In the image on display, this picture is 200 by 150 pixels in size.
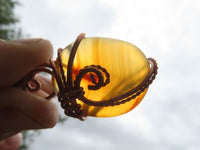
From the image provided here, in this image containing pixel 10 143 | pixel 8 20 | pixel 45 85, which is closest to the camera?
pixel 45 85

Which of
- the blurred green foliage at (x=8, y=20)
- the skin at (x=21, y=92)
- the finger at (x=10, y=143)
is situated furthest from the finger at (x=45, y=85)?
the blurred green foliage at (x=8, y=20)

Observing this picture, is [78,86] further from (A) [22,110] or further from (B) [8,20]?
(B) [8,20]

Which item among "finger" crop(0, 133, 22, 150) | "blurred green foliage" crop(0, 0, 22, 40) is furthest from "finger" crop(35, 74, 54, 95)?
"blurred green foliage" crop(0, 0, 22, 40)

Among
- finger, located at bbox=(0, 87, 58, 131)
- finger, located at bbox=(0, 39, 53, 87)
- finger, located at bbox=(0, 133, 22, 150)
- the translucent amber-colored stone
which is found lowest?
finger, located at bbox=(0, 133, 22, 150)

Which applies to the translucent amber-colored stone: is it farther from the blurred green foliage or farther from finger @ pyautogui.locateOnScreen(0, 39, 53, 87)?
the blurred green foliage

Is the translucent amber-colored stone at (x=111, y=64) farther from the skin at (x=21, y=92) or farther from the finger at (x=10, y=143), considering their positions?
the finger at (x=10, y=143)

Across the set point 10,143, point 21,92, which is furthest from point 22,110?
point 10,143

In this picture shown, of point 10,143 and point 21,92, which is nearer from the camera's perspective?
point 21,92

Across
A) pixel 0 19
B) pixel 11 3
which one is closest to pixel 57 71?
pixel 0 19
